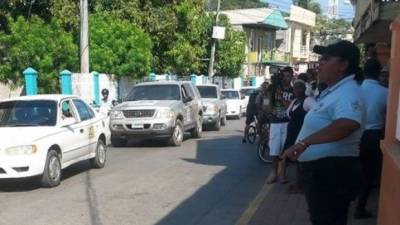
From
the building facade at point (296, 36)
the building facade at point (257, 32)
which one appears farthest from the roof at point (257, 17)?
the building facade at point (296, 36)

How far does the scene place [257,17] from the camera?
184 ft

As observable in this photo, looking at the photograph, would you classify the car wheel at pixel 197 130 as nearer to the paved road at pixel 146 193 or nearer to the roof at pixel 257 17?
the paved road at pixel 146 193

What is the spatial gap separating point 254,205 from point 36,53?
1597cm

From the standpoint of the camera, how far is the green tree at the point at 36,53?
22.0 m

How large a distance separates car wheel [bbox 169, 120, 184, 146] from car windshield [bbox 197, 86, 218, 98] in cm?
653

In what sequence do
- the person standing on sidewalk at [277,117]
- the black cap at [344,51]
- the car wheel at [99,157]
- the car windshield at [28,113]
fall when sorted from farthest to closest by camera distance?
the car wheel at [99,157]
the car windshield at [28,113]
the person standing on sidewalk at [277,117]
the black cap at [344,51]

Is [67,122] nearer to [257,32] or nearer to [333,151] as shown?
[333,151]

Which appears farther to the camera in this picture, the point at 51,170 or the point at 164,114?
the point at 164,114

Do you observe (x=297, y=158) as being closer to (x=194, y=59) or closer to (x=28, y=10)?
(x=28, y=10)

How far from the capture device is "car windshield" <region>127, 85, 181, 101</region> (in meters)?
16.6

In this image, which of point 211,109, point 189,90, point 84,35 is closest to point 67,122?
point 189,90

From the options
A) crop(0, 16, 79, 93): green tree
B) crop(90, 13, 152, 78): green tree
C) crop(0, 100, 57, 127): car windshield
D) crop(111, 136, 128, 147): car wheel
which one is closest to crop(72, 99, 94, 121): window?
crop(0, 100, 57, 127): car windshield

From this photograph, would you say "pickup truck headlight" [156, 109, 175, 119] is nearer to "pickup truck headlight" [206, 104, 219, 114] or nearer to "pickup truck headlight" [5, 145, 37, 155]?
"pickup truck headlight" [206, 104, 219, 114]

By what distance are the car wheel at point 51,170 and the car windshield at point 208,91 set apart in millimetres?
13245
